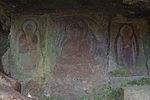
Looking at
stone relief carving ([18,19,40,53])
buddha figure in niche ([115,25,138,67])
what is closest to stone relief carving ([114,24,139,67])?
buddha figure in niche ([115,25,138,67])

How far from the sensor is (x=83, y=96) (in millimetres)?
3180

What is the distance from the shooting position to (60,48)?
331 centimetres

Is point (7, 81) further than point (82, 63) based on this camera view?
No

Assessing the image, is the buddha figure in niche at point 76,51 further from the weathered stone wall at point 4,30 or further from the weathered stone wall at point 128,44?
the weathered stone wall at point 4,30

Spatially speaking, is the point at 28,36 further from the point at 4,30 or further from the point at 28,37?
the point at 4,30

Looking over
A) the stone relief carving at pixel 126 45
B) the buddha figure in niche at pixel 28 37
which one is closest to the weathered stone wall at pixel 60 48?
the buddha figure in niche at pixel 28 37

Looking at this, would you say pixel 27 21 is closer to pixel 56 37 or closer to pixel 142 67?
pixel 56 37

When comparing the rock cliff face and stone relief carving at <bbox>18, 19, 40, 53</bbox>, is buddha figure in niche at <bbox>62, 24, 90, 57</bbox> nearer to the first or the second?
the rock cliff face

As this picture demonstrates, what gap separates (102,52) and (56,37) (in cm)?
46

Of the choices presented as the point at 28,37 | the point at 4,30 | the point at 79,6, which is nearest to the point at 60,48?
the point at 28,37

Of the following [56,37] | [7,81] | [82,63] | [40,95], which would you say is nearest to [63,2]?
[56,37]

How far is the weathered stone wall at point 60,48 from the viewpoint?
10.7 ft

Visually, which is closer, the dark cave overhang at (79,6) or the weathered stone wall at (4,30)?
the dark cave overhang at (79,6)

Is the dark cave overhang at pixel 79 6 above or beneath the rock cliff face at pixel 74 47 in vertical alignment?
above
